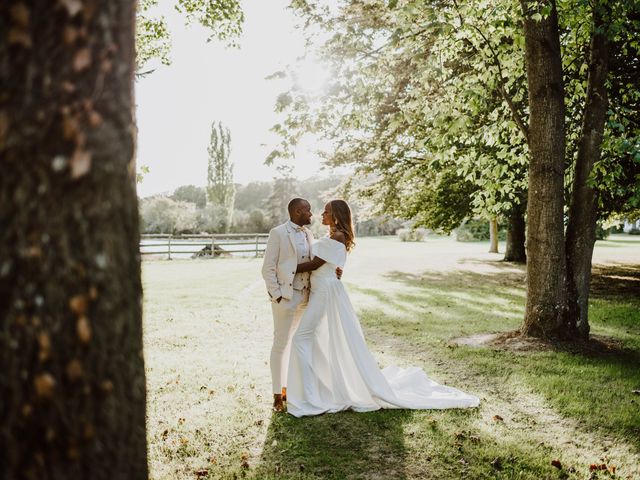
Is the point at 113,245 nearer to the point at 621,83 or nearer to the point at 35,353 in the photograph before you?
the point at 35,353

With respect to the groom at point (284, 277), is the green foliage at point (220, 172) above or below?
above

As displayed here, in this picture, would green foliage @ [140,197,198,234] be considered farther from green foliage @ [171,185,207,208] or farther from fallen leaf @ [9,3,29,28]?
fallen leaf @ [9,3,29,28]

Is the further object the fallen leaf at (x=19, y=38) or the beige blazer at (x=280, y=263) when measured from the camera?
the beige blazer at (x=280, y=263)

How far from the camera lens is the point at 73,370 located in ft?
4.77

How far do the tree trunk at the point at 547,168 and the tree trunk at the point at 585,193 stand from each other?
11.7 inches

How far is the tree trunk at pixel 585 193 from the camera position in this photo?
28.0ft

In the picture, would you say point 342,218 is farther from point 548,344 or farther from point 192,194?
point 192,194

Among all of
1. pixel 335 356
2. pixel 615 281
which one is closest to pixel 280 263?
pixel 335 356

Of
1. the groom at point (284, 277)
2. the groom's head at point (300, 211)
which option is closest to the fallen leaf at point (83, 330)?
the groom at point (284, 277)

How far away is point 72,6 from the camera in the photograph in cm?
142

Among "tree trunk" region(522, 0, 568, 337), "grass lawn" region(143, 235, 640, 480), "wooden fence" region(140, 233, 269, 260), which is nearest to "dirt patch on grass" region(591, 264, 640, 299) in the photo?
"grass lawn" region(143, 235, 640, 480)

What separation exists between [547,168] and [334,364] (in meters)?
5.19

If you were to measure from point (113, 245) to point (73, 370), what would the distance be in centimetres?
39

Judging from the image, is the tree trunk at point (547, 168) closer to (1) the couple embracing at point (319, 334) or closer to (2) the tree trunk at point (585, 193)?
(2) the tree trunk at point (585, 193)
